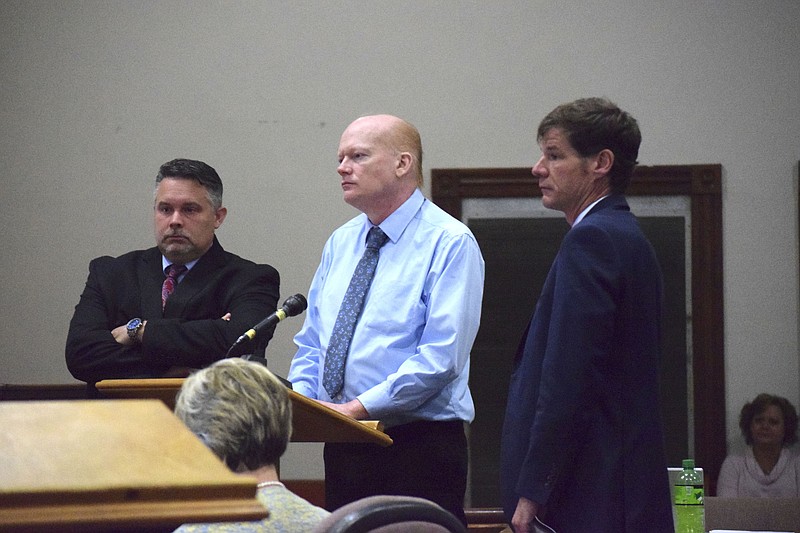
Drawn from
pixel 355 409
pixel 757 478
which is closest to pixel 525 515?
pixel 355 409

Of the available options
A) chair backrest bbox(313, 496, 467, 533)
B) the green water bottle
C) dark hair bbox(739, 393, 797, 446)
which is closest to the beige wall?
dark hair bbox(739, 393, 797, 446)

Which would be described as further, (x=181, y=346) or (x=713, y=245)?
(x=713, y=245)

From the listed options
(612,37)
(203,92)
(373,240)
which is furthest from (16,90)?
(373,240)

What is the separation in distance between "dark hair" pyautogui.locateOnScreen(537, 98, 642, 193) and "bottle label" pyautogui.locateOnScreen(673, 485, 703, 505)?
2.58 feet

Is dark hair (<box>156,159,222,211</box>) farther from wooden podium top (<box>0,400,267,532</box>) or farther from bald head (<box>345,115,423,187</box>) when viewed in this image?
wooden podium top (<box>0,400,267,532</box>)

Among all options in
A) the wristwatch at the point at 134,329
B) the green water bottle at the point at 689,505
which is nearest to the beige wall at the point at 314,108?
the wristwatch at the point at 134,329

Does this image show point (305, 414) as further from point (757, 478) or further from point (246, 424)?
point (757, 478)

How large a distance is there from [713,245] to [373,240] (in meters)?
3.29

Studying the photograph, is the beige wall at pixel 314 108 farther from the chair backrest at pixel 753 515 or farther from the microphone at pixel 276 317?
the microphone at pixel 276 317

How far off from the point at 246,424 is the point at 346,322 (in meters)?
1.50

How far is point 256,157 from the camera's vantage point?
630cm

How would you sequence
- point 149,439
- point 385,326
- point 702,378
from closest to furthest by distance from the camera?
point 149,439
point 385,326
point 702,378

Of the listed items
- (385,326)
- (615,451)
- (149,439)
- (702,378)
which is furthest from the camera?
(702,378)

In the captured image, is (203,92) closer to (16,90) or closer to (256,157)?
(256,157)
